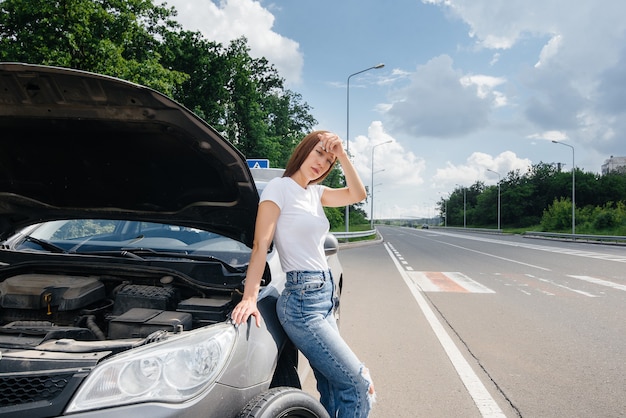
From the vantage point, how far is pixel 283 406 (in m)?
1.81

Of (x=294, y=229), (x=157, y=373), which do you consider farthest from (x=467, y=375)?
(x=157, y=373)

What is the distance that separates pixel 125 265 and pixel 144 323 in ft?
2.01

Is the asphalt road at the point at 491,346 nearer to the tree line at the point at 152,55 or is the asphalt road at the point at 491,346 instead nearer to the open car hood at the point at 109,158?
the open car hood at the point at 109,158

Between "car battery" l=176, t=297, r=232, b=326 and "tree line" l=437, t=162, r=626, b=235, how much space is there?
144 ft

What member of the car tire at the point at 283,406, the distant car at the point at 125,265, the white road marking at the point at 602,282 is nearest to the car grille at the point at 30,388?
the distant car at the point at 125,265

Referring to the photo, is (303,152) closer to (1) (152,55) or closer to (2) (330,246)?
(2) (330,246)

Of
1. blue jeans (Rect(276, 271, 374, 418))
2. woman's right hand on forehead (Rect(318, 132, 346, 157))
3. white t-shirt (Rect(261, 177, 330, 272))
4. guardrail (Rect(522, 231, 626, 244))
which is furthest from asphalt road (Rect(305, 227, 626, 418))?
guardrail (Rect(522, 231, 626, 244))

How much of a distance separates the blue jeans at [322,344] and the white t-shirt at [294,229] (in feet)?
0.19

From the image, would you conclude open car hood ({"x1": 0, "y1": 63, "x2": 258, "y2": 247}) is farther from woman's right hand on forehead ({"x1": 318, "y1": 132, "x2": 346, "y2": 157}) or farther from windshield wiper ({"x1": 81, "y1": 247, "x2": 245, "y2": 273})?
woman's right hand on forehead ({"x1": 318, "y1": 132, "x2": 346, "y2": 157})

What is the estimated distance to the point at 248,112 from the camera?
30.1 m

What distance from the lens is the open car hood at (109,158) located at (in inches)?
82.4

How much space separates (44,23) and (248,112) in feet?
47.0

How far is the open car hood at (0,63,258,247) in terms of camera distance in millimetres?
2094

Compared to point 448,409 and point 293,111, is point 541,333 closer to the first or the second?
point 448,409
